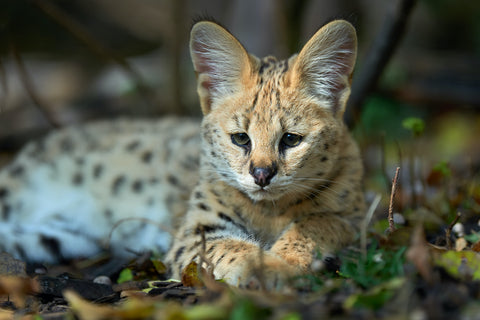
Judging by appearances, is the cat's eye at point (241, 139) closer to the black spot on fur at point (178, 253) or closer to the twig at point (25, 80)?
the black spot on fur at point (178, 253)

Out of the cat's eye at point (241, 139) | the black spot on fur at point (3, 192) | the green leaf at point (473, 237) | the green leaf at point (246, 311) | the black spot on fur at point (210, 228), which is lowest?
the black spot on fur at point (3, 192)

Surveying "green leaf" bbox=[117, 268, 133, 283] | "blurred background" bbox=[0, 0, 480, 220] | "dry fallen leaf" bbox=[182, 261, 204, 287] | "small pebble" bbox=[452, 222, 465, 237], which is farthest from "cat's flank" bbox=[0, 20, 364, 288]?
"blurred background" bbox=[0, 0, 480, 220]

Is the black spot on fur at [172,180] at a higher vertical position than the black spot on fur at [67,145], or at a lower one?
lower

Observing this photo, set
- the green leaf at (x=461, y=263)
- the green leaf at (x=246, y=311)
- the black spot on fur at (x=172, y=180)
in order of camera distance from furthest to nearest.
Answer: the black spot on fur at (x=172, y=180) < the green leaf at (x=461, y=263) < the green leaf at (x=246, y=311)

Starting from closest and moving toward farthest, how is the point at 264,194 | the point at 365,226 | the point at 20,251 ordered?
1. the point at 365,226
2. the point at 264,194
3. the point at 20,251

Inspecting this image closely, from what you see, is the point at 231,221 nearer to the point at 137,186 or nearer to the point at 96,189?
the point at 137,186

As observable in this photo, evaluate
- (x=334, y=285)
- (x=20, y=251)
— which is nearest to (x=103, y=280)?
(x=20, y=251)

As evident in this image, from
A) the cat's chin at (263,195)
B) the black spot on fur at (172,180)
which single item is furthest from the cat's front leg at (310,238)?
the black spot on fur at (172,180)

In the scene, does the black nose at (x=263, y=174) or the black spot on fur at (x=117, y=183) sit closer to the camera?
the black nose at (x=263, y=174)
